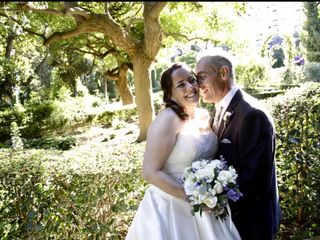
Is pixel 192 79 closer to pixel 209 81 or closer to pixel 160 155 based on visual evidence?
pixel 209 81

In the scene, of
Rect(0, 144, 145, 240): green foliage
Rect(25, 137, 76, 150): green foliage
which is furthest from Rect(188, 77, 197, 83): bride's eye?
Rect(25, 137, 76, 150): green foliage

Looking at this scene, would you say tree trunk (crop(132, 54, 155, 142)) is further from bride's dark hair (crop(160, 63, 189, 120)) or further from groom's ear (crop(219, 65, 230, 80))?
groom's ear (crop(219, 65, 230, 80))

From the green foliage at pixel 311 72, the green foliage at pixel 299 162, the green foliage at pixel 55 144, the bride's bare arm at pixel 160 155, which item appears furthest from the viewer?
the green foliage at pixel 311 72

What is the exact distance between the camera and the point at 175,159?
255 cm

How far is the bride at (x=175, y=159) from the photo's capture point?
240 centimetres

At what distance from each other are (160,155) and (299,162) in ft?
6.69

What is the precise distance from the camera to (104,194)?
11.3 ft

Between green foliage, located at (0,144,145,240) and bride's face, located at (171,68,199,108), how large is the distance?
1.18 metres

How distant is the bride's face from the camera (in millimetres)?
2508

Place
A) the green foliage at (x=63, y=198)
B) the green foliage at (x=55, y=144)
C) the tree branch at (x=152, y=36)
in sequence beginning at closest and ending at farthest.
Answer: the green foliage at (x=63, y=198)
the tree branch at (x=152, y=36)
the green foliage at (x=55, y=144)

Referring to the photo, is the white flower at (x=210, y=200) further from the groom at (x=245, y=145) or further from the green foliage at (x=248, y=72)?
the green foliage at (x=248, y=72)

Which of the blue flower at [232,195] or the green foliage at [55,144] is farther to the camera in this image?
the green foliage at [55,144]

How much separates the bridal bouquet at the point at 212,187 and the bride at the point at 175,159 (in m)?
0.27

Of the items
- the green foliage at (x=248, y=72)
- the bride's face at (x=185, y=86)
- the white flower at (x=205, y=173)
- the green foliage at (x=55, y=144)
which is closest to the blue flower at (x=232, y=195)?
the white flower at (x=205, y=173)
